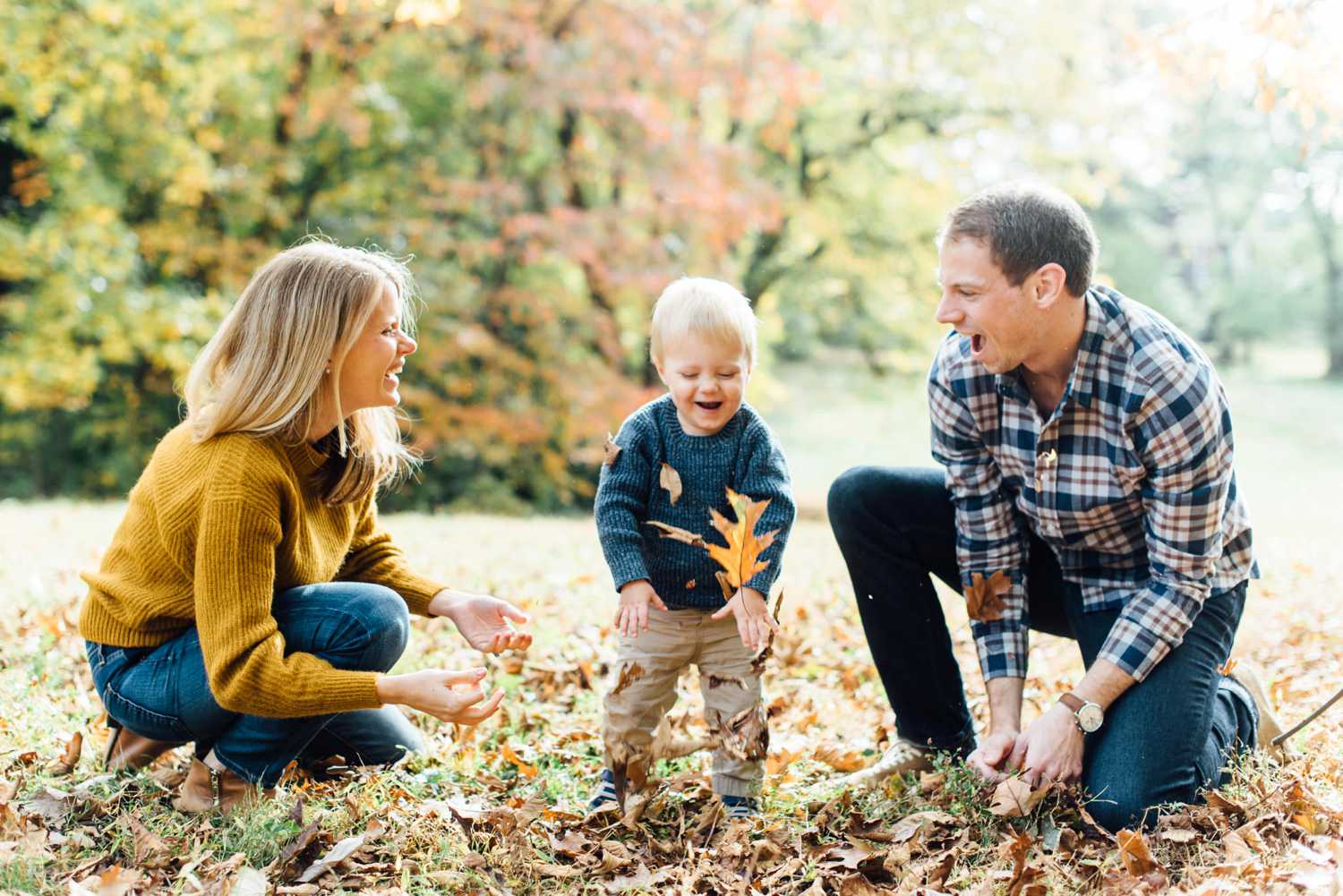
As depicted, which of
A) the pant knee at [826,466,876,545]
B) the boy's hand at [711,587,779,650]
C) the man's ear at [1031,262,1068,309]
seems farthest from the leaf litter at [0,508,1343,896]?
the man's ear at [1031,262,1068,309]

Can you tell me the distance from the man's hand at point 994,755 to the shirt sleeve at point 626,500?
90 centimetres

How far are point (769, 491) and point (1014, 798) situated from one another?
0.90 metres

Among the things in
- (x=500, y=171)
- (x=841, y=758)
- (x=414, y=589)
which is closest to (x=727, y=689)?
(x=841, y=758)

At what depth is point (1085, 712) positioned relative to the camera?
2.69 meters

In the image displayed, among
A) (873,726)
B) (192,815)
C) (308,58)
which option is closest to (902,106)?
(308,58)

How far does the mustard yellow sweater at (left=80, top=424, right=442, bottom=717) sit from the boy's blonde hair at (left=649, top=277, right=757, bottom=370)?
2.93 feet

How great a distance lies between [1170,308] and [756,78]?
60.8 ft

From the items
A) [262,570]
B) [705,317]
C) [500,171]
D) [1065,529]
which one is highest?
[500,171]

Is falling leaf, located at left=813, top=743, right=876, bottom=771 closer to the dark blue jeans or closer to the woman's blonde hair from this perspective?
the dark blue jeans

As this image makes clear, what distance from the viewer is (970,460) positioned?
118 inches

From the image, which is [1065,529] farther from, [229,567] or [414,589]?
[229,567]

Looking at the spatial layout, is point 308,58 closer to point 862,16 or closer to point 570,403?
point 570,403

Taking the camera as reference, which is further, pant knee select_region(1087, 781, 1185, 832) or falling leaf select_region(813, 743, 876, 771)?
falling leaf select_region(813, 743, 876, 771)

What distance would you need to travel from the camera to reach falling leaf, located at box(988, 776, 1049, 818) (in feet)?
8.57
